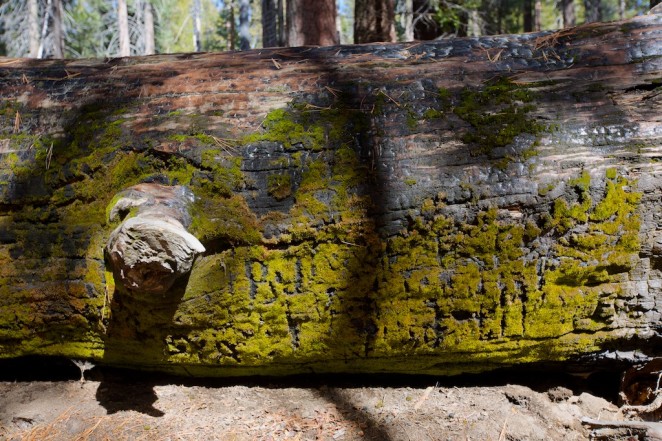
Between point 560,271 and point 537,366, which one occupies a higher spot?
point 560,271

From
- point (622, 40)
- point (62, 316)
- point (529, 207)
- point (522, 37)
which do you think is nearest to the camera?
point (529, 207)

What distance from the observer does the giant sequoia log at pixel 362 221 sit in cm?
257

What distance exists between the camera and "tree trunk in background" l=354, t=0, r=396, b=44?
7.69m

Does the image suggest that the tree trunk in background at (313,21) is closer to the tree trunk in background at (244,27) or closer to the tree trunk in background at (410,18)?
the tree trunk in background at (410,18)

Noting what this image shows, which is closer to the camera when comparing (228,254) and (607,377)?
(228,254)

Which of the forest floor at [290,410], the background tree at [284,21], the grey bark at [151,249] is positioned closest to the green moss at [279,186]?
the grey bark at [151,249]

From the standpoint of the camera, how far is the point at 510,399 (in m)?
2.82

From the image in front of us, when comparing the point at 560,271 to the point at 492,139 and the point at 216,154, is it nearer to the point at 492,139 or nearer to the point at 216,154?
the point at 492,139

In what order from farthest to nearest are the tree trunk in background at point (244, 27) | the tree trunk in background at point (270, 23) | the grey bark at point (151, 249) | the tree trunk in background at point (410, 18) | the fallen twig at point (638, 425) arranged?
the tree trunk in background at point (270, 23), the tree trunk in background at point (244, 27), the tree trunk in background at point (410, 18), the fallen twig at point (638, 425), the grey bark at point (151, 249)

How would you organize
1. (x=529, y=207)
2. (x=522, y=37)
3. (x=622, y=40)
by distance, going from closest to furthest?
1. (x=529, y=207)
2. (x=622, y=40)
3. (x=522, y=37)

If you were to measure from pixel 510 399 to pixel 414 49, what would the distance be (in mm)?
→ 2289

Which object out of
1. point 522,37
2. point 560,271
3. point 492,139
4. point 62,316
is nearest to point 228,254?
point 62,316

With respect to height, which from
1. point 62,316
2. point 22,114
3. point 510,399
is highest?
point 22,114

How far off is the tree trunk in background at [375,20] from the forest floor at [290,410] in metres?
6.22
